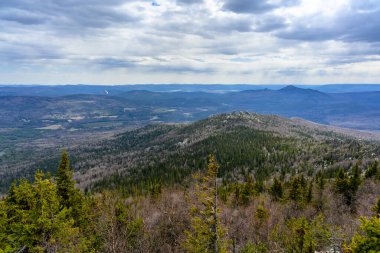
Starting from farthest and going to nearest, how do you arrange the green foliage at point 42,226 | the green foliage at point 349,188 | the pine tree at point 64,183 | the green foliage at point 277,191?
the green foliage at point 277,191 < the green foliage at point 349,188 < the pine tree at point 64,183 < the green foliage at point 42,226

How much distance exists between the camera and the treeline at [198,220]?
81.6 ft

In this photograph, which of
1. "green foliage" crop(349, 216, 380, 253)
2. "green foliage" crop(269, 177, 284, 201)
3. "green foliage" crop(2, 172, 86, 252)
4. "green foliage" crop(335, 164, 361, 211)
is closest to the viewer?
"green foliage" crop(349, 216, 380, 253)

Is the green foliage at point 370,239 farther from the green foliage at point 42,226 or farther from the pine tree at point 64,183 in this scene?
the pine tree at point 64,183

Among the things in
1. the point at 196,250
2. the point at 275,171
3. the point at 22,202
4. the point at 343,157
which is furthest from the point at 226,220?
the point at 343,157

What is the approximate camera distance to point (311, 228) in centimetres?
3428

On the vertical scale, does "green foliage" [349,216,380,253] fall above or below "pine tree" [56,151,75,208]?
above

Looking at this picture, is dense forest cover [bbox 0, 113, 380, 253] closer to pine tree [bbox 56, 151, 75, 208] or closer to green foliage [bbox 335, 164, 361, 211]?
green foliage [bbox 335, 164, 361, 211]

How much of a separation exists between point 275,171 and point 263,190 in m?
49.2

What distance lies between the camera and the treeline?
81.6ft

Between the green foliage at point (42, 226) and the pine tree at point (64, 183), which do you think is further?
the pine tree at point (64, 183)

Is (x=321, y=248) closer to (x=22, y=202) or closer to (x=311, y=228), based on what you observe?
(x=311, y=228)

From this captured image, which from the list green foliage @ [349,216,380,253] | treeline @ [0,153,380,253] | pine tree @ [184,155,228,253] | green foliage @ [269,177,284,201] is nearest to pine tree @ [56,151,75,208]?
treeline @ [0,153,380,253]

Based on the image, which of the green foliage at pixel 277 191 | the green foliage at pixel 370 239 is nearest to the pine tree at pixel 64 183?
the green foliage at pixel 370 239

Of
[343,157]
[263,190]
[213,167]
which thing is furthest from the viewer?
[343,157]
